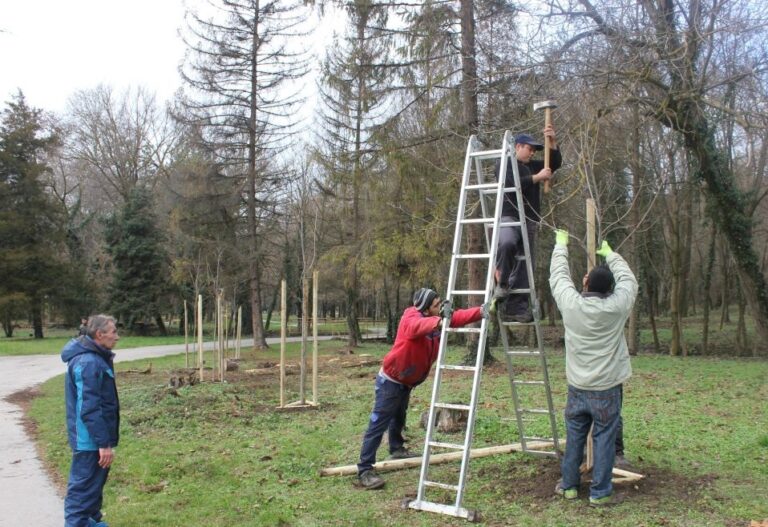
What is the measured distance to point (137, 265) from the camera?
36.5 m

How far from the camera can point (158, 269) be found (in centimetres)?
3706

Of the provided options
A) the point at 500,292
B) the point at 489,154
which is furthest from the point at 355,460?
the point at 489,154

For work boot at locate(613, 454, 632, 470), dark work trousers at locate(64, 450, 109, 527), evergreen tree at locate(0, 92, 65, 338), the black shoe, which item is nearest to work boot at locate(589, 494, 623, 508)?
work boot at locate(613, 454, 632, 470)

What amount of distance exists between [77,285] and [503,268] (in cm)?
3606

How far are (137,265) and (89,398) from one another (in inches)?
1354

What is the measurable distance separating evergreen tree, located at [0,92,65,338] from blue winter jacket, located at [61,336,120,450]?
3151cm

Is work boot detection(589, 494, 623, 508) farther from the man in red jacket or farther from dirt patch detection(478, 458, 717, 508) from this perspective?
the man in red jacket

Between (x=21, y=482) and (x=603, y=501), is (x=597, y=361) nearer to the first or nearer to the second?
(x=603, y=501)

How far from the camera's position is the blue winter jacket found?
464 cm

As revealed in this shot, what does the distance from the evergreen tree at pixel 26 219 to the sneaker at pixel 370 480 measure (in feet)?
104

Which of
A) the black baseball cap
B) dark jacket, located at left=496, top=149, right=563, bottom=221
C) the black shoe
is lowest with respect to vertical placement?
the black shoe

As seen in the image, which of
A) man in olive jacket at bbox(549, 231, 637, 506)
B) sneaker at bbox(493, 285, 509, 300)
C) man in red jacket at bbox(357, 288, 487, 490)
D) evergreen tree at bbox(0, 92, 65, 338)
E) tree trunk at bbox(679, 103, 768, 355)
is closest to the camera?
man in olive jacket at bbox(549, 231, 637, 506)

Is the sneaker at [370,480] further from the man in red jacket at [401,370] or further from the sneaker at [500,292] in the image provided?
the sneaker at [500,292]

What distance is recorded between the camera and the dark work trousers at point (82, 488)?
15.4ft
